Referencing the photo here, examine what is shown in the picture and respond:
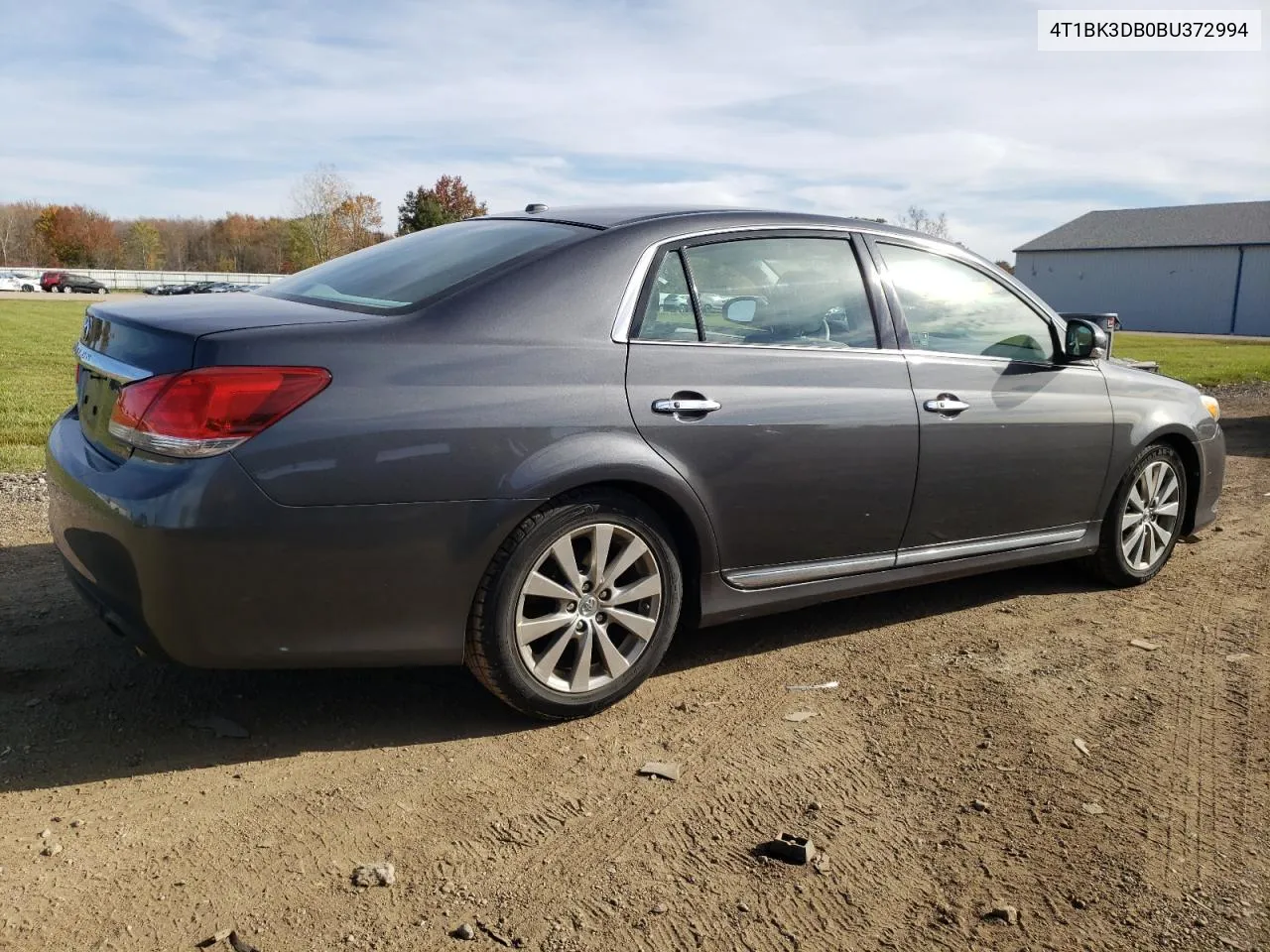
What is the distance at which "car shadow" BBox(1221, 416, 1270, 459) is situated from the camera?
945cm

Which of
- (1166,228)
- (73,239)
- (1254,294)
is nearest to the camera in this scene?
(1254,294)

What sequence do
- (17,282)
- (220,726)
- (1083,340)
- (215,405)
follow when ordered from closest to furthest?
(215,405) → (220,726) → (1083,340) → (17,282)

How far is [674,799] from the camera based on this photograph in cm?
305

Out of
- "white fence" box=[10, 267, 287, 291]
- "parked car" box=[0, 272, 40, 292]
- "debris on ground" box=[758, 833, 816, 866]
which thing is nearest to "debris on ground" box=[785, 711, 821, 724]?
"debris on ground" box=[758, 833, 816, 866]

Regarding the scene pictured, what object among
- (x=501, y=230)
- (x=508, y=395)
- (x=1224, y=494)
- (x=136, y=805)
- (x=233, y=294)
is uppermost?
(x=501, y=230)

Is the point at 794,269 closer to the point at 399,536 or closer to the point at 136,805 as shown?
the point at 399,536

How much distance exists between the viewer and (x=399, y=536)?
3.06 metres

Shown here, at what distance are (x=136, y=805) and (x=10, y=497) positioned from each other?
4227 millimetres

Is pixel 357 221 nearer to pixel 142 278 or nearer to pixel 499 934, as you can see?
pixel 142 278

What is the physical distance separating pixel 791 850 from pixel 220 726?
1.83 meters

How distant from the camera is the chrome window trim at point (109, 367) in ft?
9.95

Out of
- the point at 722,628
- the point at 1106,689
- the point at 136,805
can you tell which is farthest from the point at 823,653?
the point at 136,805

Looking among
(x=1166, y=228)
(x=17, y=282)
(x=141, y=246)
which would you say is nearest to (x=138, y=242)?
(x=141, y=246)

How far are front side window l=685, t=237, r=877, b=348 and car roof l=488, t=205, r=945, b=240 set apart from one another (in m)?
0.09
